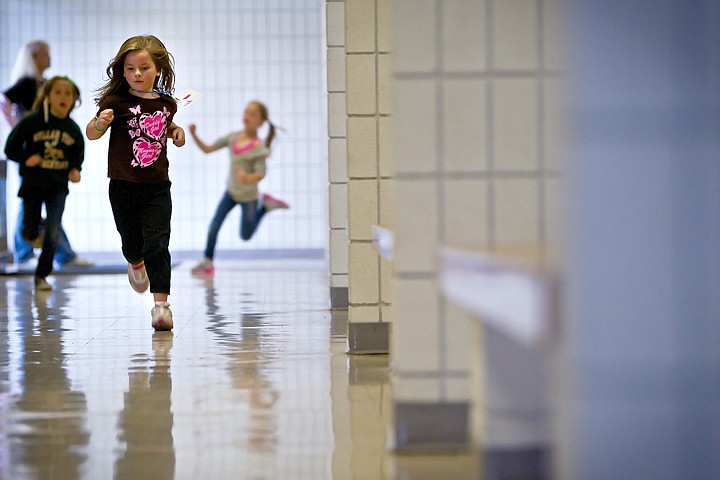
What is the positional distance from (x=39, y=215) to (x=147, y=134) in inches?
108

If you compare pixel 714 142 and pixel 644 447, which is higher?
pixel 714 142

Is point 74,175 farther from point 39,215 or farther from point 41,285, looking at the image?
point 41,285

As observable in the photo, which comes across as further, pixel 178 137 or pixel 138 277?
pixel 138 277

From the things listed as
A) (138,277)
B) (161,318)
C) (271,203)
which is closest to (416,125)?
(161,318)

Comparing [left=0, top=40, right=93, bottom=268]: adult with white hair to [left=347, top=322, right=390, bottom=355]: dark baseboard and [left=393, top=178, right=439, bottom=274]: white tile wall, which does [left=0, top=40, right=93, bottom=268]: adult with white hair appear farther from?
[left=393, top=178, right=439, bottom=274]: white tile wall

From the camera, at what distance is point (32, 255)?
8.99 m

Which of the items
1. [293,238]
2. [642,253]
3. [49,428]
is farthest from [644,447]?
[293,238]

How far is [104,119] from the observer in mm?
4566

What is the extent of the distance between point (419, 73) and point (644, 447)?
126 cm

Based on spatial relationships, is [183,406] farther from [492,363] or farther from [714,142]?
[714,142]

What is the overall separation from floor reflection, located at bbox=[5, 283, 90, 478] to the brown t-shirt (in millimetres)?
754

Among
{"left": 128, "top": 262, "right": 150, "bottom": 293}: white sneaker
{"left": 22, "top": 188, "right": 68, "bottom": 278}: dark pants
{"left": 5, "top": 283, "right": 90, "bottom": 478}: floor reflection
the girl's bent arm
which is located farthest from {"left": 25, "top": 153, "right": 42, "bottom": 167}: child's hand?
the girl's bent arm

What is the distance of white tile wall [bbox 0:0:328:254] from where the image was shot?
11180 millimetres

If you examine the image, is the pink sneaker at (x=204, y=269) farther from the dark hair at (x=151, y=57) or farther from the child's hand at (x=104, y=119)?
the child's hand at (x=104, y=119)
